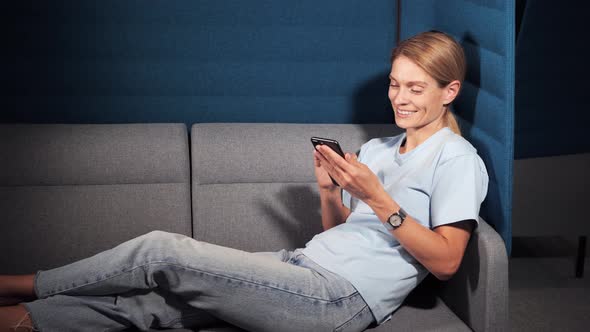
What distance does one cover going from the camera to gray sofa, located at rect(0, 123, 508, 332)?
→ 232 centimetres

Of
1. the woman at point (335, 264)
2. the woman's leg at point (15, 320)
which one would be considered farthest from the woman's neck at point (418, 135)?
the woman's leg at point (15, 320)

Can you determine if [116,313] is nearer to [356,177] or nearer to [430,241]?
[356,177]

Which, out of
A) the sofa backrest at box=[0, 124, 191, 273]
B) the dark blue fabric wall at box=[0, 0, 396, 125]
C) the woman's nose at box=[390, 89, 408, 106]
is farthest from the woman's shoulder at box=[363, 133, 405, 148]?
the sofa backrest at box=[0, 124, 191, 273]

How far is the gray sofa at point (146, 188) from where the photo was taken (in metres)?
2.32

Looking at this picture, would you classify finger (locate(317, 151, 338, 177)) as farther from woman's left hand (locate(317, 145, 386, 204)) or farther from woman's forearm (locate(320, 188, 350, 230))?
woman's forearm (locate(320, 188, 350, 230))

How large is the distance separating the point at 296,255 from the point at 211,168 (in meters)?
0.52

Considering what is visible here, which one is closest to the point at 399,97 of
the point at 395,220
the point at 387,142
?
the point at 387,142

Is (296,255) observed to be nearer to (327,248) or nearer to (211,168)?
(327,248)

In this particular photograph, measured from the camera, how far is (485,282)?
182 cm

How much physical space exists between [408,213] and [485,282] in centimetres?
26

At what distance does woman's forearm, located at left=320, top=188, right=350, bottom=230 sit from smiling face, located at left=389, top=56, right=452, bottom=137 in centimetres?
33

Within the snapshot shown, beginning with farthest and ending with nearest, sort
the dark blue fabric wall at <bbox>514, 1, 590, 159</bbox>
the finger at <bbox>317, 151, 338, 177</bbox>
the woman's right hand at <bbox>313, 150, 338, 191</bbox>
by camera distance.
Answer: the dark blue fabric wall at <bbox>514, 1, 590, 159</bbox>, the woman's right hand at <bbox>313, 150, 338, 191</bbox>, the finger at <bbox>317, 151, 338, 177</bbox>

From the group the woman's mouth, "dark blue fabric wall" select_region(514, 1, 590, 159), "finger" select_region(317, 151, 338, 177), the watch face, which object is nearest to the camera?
the watch face

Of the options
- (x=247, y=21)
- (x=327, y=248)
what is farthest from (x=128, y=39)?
(x=327, y=248)
